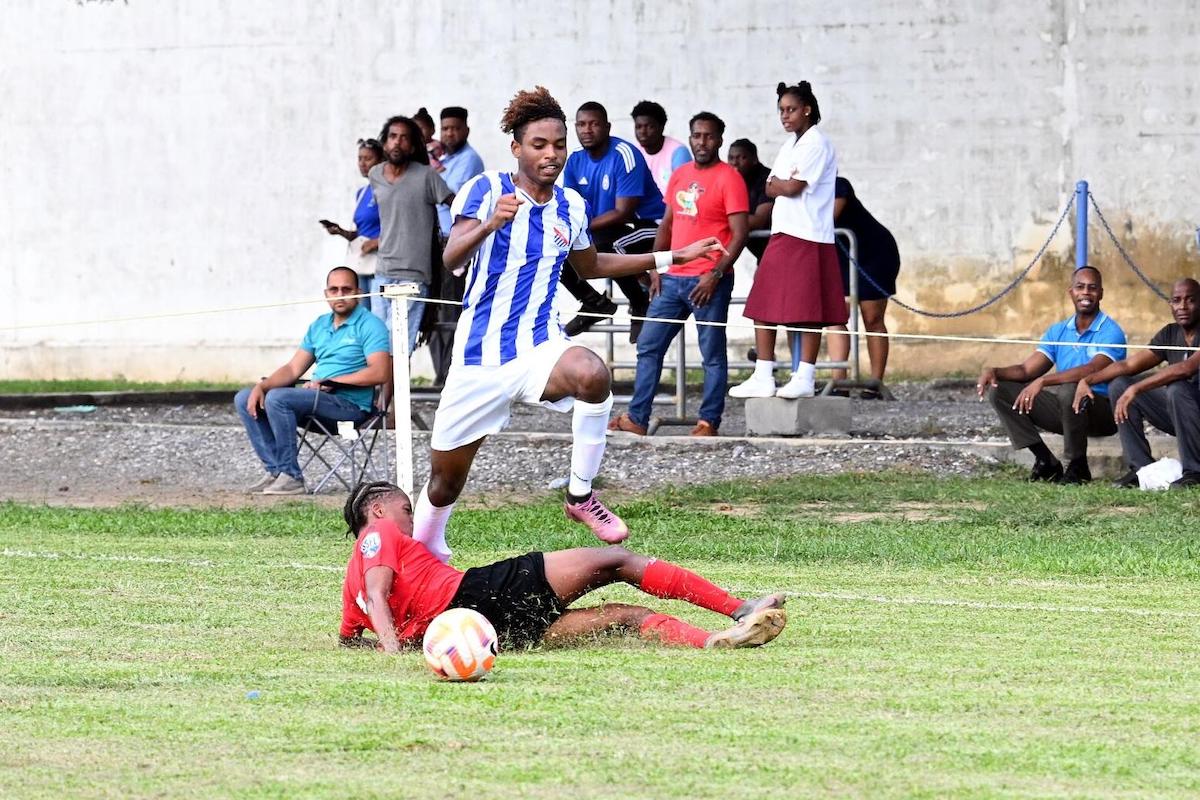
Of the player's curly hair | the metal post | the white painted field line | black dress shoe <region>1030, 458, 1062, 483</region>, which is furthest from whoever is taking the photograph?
black dress shoe <region>1030, 458, 1062, 483</region>

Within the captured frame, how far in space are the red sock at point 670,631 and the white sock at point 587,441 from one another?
1.79 m

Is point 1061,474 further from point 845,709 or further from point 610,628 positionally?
point 845,709

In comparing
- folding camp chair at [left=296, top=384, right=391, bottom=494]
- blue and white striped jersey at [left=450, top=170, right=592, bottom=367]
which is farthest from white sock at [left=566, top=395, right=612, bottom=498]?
folding camp chair at [left=296, top=384, right=391, bottom=494]

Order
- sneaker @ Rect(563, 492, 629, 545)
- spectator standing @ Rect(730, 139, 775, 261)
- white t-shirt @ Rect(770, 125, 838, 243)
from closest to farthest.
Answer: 1. sneaker @ Rect(563, 492, 629, 545)
2. white t-shirt @ Rect(770, 125, 838, 243)
3. spectator standing @ Rect(730, 139, 775, 261)

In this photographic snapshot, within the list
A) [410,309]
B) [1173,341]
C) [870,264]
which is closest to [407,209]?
[410,309]

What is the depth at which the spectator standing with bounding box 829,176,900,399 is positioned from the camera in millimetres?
17547

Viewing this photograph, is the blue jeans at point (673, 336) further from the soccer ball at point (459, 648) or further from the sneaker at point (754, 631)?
the soccer ball at point (459, 648)

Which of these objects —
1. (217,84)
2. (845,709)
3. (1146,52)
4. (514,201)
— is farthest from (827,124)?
(845,709)

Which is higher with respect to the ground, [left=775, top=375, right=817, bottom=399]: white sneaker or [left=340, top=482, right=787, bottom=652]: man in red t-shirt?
[left=340, top=482, right=787, bottom=652]: man in red t-shirt

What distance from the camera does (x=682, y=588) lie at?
7.61m

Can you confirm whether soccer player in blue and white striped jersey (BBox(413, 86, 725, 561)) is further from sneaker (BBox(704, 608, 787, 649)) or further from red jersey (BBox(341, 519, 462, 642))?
sneaker (BBox(704, 608, 787, 649))

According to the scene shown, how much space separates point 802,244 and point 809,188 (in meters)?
0.42

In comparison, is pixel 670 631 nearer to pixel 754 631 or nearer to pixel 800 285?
pixel 754 631

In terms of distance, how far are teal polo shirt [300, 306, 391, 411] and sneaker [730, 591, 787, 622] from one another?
6.89 m
